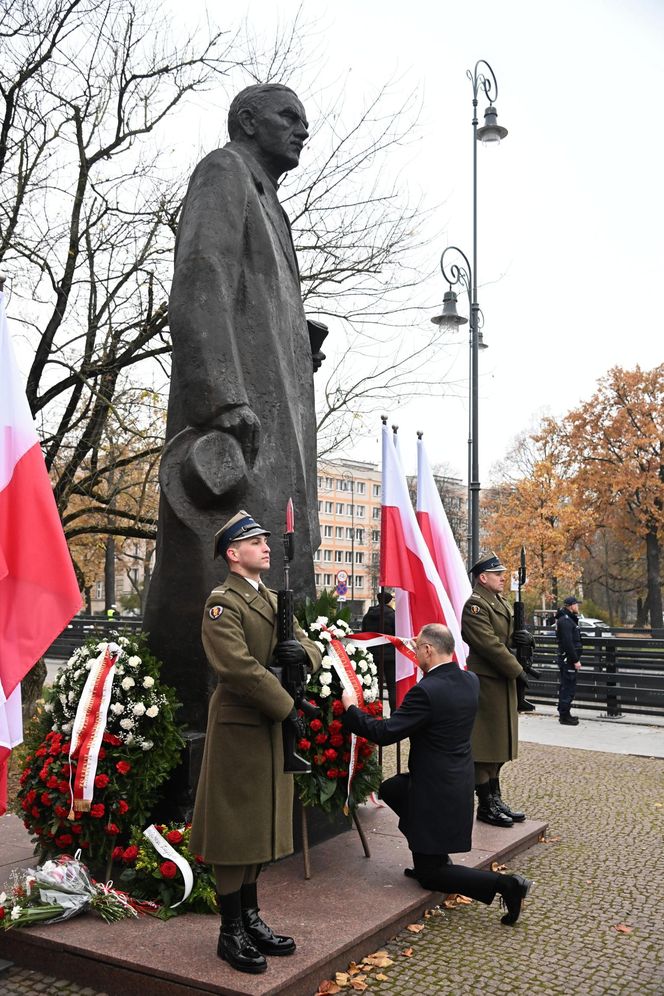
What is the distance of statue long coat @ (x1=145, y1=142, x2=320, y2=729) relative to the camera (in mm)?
5352

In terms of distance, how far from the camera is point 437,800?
16.5 feet

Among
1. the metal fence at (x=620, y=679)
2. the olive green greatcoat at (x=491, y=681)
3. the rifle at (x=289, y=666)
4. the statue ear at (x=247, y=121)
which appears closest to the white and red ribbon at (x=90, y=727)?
the rifle at (x=289, y=666)

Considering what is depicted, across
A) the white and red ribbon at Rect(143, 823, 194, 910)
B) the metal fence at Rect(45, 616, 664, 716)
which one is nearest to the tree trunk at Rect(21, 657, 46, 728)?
the metal fence at Rect(45, 616, 664, 716)

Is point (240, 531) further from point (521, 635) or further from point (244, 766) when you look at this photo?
point (521, 635)

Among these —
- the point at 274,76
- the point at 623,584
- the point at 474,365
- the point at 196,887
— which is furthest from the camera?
the point at 623,584

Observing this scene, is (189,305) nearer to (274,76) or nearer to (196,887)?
(196,887)

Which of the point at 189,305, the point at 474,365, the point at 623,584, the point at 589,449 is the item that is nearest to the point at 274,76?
the point at 474,365

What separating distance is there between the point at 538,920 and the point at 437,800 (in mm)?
910

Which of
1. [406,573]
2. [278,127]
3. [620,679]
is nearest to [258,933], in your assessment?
[406,573]

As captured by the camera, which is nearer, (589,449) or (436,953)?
(436,953)

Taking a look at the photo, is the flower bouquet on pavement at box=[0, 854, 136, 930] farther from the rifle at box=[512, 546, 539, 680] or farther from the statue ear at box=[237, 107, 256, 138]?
the statue ear at box=[237, 107, 256, 138]

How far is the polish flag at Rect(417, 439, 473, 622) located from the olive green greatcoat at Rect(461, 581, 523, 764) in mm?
887

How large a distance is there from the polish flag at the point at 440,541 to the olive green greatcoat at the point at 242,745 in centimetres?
380

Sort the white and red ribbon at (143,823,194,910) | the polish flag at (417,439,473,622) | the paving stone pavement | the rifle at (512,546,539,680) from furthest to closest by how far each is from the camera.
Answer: the polish flag at (417,439,473,622) → the rifle at (512,546,539,680) → the white and red ribbon at (143,823,194,910) → the paving stone pavement
